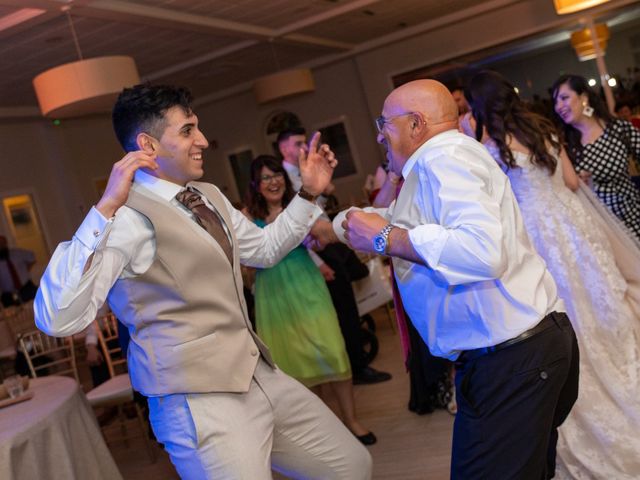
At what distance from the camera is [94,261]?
170cm

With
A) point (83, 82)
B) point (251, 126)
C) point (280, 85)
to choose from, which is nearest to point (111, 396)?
point (83, 82)

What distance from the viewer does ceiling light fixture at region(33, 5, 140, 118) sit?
18.7 ft

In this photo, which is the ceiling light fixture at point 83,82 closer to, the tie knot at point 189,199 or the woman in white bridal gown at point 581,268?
the woman in white bridal gown at point 581,268

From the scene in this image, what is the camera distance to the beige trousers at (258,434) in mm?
1852

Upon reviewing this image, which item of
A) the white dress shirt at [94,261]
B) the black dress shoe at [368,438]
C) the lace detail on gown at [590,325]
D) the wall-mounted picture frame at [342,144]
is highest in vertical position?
the wall-mounted picture frame at [342,144]

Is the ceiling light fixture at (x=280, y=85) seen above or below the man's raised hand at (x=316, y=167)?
above

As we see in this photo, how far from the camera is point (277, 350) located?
3664mm

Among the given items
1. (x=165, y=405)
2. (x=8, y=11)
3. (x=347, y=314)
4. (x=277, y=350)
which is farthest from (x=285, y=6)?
(x=165, y=405)

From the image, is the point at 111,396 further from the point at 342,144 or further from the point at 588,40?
the point at 342,144

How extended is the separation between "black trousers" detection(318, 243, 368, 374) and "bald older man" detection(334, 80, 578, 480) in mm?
2996

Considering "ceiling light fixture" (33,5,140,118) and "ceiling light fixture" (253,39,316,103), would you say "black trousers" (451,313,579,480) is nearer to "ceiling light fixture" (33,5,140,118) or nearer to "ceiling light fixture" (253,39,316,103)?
"ceiling light fixture" (33,5,140,118)

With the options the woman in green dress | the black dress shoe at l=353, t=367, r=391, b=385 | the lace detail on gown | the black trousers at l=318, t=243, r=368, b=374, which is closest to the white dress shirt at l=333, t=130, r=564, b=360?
the lace detail on gown

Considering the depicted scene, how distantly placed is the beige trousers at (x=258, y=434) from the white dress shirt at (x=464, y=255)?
18.3 inches

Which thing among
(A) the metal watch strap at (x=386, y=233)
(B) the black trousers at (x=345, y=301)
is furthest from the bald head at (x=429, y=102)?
(B) the black trousers at (x=345, y=301)
